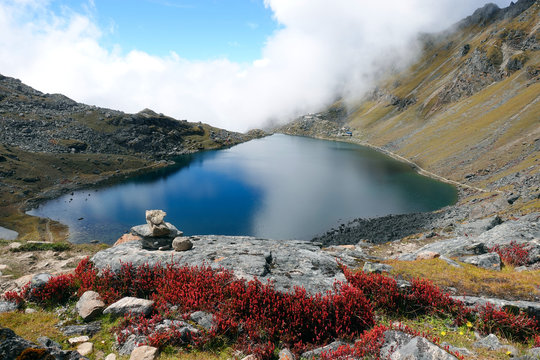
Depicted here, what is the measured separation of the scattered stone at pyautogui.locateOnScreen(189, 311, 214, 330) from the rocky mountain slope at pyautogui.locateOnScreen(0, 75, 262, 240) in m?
72.0

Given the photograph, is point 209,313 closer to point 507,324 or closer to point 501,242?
point 507,324

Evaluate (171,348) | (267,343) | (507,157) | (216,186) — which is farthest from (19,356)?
(507,157)

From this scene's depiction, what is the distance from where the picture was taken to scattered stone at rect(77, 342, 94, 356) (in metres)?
8.53

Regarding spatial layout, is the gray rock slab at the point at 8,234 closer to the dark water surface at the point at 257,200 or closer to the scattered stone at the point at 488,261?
the dark water surface at the point at 257,200

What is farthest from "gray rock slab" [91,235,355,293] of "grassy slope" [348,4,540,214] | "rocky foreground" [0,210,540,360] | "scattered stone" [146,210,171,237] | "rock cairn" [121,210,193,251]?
"grassy slope" [348,4,540,214]

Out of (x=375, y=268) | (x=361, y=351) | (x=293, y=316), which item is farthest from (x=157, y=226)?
(x=361, y=351)

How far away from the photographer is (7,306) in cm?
1154

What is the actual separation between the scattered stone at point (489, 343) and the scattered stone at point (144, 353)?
32.7 feet

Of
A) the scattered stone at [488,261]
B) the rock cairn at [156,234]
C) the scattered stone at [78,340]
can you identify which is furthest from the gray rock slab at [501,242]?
the scattered stone at [78,340]

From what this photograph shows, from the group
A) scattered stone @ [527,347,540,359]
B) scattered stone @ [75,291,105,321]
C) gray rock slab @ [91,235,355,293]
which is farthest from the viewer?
gray rock slab @ [91,235,355,293]

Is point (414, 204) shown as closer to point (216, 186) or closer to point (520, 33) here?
point (216, 186)

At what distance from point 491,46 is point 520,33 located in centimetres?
1750

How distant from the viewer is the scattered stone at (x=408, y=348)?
6.70 metres

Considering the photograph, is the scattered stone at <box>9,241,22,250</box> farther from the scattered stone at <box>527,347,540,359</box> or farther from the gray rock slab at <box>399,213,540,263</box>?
the gray rock slab at <box>399,213,540,263</box>
